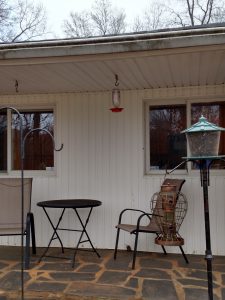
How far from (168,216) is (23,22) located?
423 inches

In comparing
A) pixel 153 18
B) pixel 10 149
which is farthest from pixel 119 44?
pixel 153 18

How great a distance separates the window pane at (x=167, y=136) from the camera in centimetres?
492

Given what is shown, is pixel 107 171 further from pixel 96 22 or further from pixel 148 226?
pixel 96 22

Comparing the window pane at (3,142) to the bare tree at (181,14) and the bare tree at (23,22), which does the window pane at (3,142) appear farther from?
the bare tree at (181,14)

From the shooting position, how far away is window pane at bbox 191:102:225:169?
4789mm

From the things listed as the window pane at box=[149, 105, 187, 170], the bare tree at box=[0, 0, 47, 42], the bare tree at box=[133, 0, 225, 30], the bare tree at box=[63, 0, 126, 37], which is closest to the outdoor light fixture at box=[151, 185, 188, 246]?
the window pane at box=[149, 105, 187, 170]

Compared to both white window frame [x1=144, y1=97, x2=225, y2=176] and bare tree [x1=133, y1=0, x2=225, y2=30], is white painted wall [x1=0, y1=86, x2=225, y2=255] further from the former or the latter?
bare tree [x1=133, y1=0, x2=225, y2=30]

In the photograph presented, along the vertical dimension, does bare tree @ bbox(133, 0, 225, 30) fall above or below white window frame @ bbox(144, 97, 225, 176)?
above

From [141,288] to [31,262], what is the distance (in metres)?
1.49

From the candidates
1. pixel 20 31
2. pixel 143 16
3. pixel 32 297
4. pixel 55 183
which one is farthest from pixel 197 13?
pixel 32 297

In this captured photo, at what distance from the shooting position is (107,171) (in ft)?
16.5

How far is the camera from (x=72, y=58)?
3.43 m

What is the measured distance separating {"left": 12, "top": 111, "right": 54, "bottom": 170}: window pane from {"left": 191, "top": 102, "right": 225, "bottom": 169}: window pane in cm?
194

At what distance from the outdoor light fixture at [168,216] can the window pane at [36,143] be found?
5.46 ft
